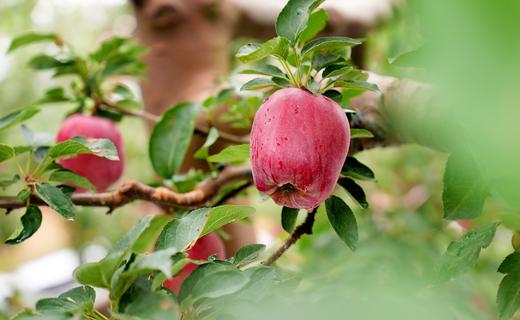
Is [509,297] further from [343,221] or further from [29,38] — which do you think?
[29,38]

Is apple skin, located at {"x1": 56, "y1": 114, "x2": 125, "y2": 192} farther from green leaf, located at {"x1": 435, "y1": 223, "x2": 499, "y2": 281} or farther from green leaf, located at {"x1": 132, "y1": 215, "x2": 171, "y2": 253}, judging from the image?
green leaf, located at {"x1": 435, "y1": 223, "x2": 499, "y2": 281}

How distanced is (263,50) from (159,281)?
0.16 metres

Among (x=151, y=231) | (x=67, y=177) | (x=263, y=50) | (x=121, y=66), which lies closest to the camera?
(x=263, y=50)

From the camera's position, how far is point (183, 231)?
0.38m

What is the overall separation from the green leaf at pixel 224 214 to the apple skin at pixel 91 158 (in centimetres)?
34

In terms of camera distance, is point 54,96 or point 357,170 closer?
point 357,170

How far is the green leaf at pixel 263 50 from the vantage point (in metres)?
0.40

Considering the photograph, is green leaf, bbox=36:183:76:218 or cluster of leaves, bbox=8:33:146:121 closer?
green leaf, bbox=36:183:76:218

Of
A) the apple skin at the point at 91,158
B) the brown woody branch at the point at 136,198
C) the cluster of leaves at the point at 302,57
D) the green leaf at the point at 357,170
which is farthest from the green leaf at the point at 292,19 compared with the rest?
the apple skin at the point at 91,158

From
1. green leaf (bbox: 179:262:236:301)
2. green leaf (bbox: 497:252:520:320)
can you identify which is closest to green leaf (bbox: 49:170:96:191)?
green leaf (bbox: 179:262:236:301)

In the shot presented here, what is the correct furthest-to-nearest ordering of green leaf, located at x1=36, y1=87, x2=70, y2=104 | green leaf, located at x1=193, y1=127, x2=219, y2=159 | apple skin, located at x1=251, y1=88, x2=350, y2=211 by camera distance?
green leaf, located at x1=36, y1=87, x2=70, y2=104 < green leaf, located at x1=193, y1=127, x2=219, y2=159 < apple skin, located at x1=251, y1=88, x2=350, y2=211

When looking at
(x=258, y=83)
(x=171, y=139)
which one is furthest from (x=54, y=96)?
(x=258, y=83)

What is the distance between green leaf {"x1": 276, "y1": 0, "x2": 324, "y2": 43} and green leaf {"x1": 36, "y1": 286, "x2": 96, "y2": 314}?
0.21m

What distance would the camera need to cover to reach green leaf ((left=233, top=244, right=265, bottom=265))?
0.40m
